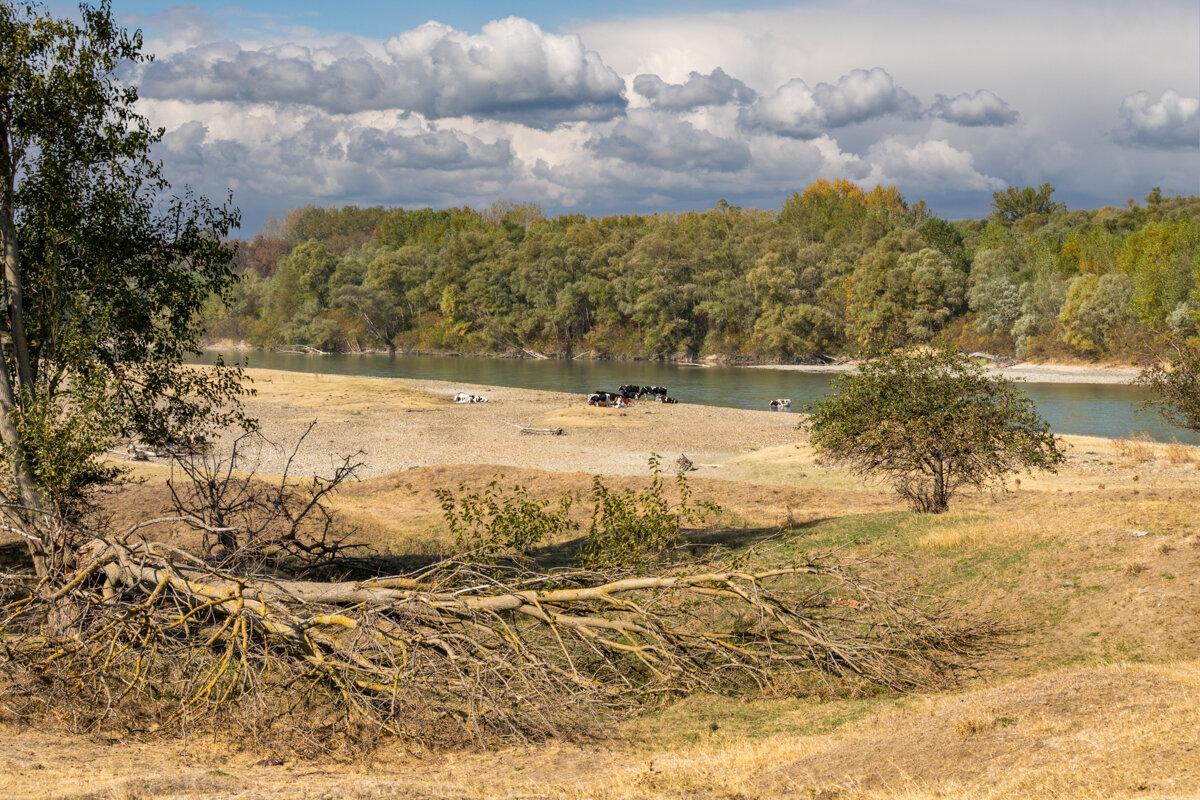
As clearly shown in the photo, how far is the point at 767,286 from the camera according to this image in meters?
112

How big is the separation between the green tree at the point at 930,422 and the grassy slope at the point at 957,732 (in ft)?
10.8

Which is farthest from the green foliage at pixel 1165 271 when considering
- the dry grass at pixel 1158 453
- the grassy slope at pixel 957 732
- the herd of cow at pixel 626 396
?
the grassy slope at pixel 957 732

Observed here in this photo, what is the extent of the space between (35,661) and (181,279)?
24.0ft

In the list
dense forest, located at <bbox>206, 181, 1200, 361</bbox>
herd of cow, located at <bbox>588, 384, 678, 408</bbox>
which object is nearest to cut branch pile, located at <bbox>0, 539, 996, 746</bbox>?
herd of cow, located at <bbox>588, 384, 678, 408</bbox>

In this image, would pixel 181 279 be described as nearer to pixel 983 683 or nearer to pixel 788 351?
pixel 983 683

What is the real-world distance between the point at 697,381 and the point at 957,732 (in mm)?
78412

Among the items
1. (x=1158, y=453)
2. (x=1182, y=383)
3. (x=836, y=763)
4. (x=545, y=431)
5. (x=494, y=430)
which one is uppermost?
(x=1182, y=383)

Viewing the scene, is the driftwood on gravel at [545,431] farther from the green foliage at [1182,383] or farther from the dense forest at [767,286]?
the dense forest at [767,286]

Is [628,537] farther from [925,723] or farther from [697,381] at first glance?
[697,381]

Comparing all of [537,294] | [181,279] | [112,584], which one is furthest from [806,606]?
[537,294]

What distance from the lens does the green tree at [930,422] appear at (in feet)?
63.7

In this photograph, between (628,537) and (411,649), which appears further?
(628,537)

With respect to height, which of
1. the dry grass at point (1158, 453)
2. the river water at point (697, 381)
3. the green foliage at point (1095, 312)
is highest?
the green foliage at point (1095, 312)

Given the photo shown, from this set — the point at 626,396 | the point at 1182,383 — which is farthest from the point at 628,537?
the point at 626,396
